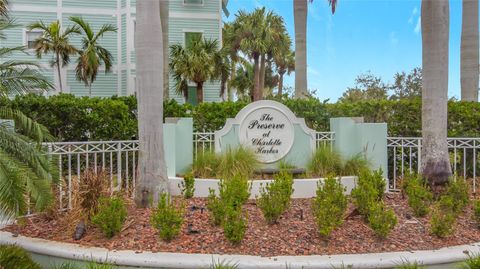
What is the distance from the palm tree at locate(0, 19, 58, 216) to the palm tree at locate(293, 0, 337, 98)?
10.4m

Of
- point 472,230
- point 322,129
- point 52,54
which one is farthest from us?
point 52,54

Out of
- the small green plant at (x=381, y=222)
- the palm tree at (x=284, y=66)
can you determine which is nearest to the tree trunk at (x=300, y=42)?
the small green plant at (x=381, y=222)

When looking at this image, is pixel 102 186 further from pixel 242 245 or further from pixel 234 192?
pixel 242 245

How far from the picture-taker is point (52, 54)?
75.5 feet

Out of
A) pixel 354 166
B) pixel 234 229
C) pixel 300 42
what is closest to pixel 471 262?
pixel 234 229

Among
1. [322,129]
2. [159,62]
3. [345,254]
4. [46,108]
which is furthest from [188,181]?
[322,129]

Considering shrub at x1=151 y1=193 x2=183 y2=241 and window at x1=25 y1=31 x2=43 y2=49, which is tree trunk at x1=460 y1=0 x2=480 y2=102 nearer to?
shrub at x1=151 y1=193 x2=183 y2=241

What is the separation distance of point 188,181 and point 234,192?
1707mm

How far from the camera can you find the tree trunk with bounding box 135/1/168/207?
282 inches

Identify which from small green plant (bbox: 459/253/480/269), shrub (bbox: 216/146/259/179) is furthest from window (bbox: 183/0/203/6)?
small green plant (bbox: 459/253/480/269)

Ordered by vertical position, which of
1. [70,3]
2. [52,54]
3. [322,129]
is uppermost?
[70,3]

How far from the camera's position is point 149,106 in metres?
7.28

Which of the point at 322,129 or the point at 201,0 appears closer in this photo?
the point at 322,129

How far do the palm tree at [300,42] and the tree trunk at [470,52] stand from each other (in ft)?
16.9
